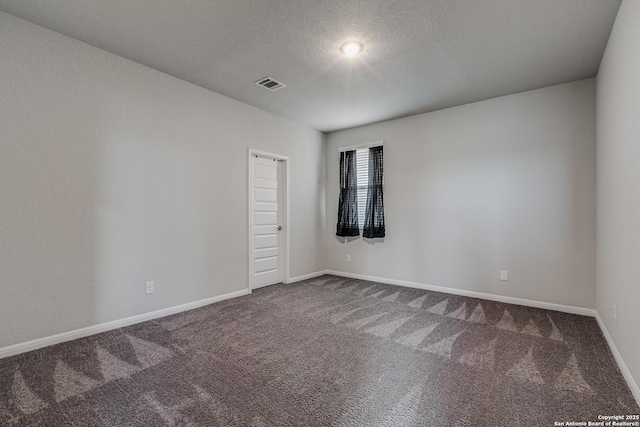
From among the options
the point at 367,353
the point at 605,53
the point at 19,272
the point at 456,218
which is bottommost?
the point at 367,353

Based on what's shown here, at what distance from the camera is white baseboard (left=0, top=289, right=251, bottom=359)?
2.34 meters

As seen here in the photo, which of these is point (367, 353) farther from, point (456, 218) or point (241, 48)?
point (241, 48)

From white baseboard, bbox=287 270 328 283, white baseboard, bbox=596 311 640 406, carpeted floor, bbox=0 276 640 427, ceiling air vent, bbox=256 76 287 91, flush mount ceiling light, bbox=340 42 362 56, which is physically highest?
ceiling air vent, bbox=256 76 287 91

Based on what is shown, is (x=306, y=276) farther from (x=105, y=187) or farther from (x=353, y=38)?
(x=353, y=38)

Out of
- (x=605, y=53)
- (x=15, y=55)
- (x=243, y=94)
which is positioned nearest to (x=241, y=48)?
(x=243, y=94)

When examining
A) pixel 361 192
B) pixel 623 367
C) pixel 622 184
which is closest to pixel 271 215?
pixel 361 192

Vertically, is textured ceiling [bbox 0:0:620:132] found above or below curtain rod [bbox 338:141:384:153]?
above

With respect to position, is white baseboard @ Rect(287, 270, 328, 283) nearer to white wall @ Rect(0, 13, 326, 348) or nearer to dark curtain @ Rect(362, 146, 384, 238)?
white wall @ Rect(0, 13, 326, 348)

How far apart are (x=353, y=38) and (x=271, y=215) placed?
112 inches

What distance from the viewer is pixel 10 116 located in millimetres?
2342

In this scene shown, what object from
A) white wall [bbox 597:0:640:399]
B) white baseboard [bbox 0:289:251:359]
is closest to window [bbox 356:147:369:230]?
white baseboard [bbox 0:289:251:359]

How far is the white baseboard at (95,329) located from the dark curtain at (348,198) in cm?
242

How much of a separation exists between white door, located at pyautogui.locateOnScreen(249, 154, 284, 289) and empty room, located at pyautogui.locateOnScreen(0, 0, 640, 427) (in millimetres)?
39

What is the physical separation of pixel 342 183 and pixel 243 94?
229 cm
